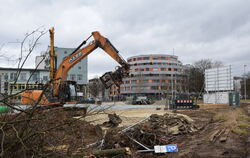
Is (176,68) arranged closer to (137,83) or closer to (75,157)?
(137,83)

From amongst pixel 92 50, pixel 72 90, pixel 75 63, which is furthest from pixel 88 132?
pixel 92 50

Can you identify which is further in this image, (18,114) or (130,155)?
(130,155)

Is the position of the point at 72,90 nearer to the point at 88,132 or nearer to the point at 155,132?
the point at 88,132

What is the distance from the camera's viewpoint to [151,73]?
8719 centimetres

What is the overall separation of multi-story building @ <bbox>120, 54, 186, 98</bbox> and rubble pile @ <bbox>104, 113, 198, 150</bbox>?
71126 mm

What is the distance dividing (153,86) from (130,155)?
259ft

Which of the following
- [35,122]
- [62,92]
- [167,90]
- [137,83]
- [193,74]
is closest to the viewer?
[35,122]

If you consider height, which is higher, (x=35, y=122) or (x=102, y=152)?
(x=35, y=122)

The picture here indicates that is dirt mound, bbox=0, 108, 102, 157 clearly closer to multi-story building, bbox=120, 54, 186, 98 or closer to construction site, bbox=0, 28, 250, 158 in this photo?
construction site, bbox=0, 28, 250, 158

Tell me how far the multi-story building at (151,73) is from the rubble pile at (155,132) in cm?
7113

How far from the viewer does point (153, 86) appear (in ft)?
276

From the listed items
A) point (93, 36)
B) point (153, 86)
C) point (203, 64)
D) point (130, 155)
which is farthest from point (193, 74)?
point (130, 155)

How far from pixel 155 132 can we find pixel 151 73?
262 ft

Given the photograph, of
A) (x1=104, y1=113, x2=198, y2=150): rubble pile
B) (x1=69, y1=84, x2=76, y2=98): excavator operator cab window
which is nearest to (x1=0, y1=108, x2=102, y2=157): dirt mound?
(x1=104, y1=113, x2=198, y2=150): rubble pile
